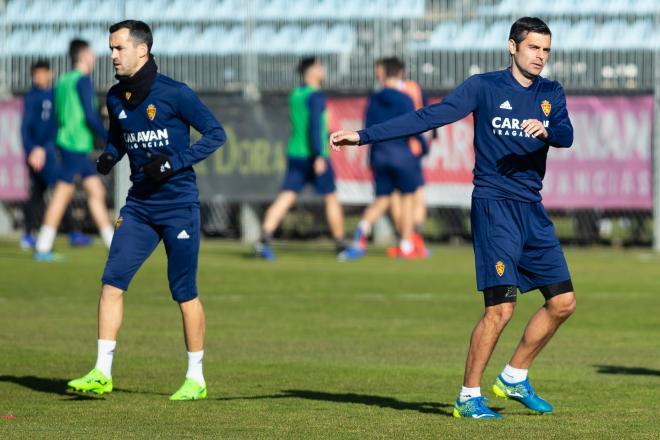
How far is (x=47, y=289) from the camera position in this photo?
53.8ft

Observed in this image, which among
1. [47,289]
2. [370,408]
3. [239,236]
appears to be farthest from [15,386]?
[239,236]

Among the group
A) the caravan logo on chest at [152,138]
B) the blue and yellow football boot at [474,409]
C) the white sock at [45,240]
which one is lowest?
the white sock at [45,240]

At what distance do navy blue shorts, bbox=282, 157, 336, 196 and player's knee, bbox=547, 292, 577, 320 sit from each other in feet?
38.1

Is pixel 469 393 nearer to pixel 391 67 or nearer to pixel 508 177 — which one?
pixel 508 177

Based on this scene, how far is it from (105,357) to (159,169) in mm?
1136

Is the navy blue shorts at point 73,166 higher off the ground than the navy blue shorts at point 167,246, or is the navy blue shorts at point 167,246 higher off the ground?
the navy blue shorts at point 167,246

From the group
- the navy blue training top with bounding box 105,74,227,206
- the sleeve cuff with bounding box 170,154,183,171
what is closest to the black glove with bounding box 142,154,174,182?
the sleeve cuff with bounding box 170,154,183,171

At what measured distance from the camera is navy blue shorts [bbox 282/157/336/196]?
2038 cm

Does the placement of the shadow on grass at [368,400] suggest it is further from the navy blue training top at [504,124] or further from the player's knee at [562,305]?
the navy blue training top at [504,124]

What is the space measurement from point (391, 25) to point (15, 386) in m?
15.4

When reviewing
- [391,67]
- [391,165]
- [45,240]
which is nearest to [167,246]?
[45,240]

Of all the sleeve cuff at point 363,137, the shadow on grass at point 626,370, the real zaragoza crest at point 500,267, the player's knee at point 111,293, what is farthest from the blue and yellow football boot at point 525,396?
the player's knee at point 111,293

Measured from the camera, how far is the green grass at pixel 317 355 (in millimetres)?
8422

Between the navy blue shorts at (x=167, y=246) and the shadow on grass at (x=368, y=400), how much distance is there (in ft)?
2.45
